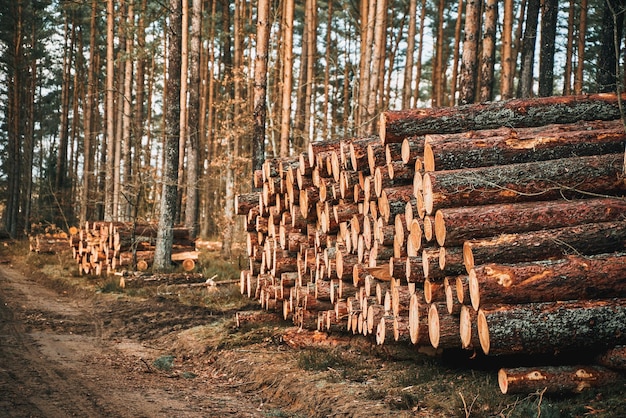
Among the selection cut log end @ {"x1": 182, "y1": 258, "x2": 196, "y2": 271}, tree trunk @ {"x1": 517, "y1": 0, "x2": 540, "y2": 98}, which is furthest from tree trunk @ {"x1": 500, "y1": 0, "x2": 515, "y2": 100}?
cut log end @ {"x1": 182, "y1": 258, "x2": 196, "y2": 271}

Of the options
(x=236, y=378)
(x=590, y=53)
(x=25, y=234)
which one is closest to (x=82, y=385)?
(x=236, y=378)

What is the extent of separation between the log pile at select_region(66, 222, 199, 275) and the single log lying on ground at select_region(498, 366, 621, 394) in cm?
1139

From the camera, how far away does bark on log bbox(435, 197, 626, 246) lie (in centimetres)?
571

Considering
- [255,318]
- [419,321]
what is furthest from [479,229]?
[255,318]

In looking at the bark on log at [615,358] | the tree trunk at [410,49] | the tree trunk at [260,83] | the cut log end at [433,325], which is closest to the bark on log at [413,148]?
the cut log end at [433,325]

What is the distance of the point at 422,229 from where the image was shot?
20.9 ft

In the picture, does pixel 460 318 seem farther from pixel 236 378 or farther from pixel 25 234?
pixel 25 234

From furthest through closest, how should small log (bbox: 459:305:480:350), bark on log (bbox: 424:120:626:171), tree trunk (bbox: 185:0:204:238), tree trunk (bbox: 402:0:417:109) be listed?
tree trunk (bbox: 402:0:417:109) < tree trunk (bbox: 185:0:204:238) < bark on log (bbox: 424:120:626:171) < small log (bbox: 459:305:480:350)

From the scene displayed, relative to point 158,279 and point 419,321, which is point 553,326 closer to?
point 419,321

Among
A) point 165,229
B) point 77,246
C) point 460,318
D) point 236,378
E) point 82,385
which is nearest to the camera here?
point 460,318

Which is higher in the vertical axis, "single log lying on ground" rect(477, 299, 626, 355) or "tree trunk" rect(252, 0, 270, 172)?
"tree trunk" rect(252, 0, 270, 172)

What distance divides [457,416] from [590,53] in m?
28.0

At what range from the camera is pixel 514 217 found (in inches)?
226

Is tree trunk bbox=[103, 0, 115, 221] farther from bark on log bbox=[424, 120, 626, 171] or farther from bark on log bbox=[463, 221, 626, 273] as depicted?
bark on log bbox=[463, 221, 626, 273]
